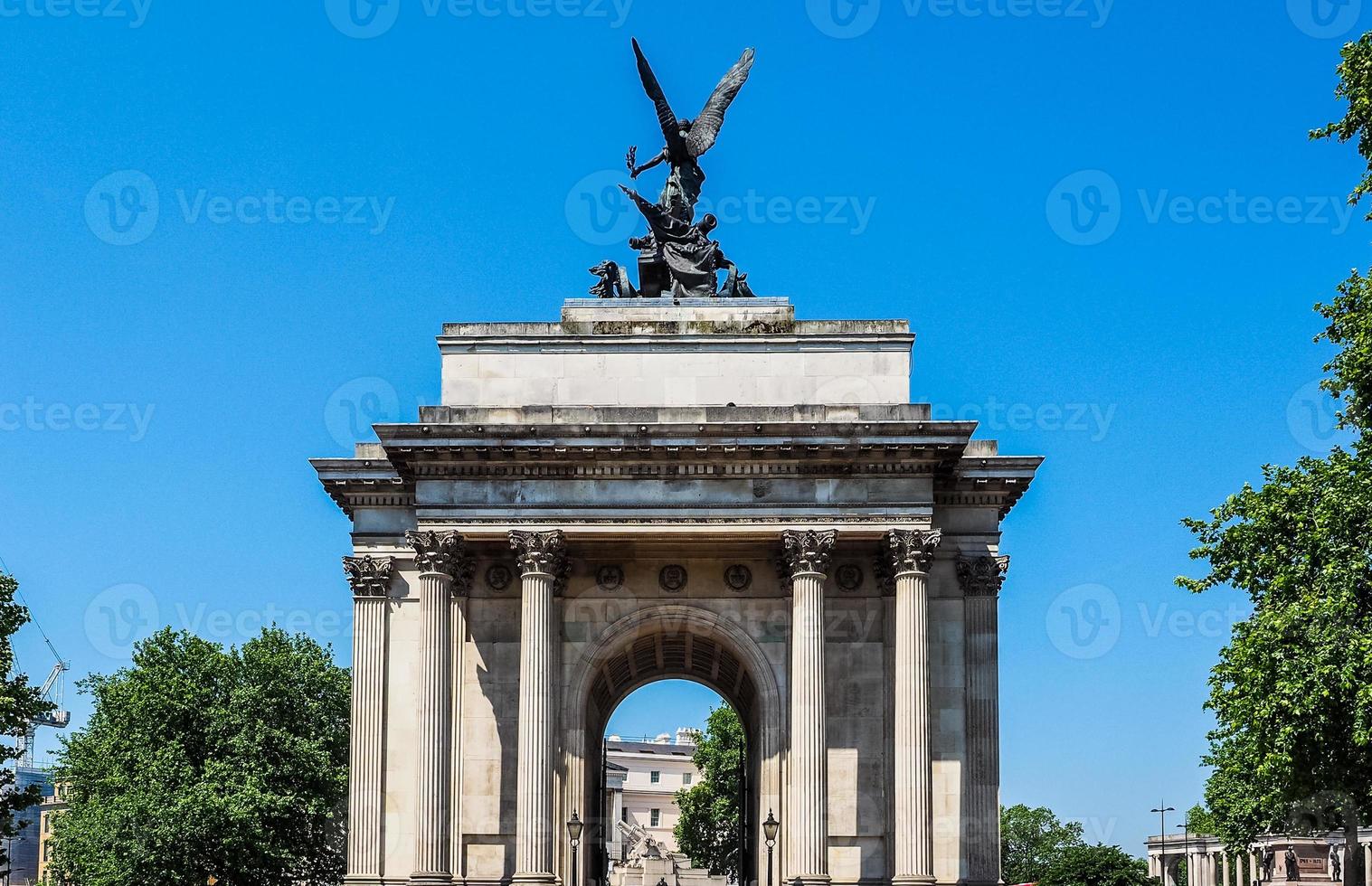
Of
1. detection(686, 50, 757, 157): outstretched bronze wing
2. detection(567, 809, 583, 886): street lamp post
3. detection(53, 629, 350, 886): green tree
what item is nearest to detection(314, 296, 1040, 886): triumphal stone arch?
detection(567, 809, 583, 886): street lamp post

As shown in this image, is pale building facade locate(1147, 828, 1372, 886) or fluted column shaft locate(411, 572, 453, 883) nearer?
fluted column shaft locate(411, 572, 453, 883)

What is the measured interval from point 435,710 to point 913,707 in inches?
501

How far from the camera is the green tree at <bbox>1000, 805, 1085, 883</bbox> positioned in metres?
167

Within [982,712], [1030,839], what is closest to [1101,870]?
[982,712]

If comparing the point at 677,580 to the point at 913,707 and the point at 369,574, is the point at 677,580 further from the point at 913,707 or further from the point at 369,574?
the point at 369,574

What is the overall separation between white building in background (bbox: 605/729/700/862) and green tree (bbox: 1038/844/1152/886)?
73735 millimetres

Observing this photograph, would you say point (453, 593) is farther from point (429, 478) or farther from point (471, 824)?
point (471, 824)

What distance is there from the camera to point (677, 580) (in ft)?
167

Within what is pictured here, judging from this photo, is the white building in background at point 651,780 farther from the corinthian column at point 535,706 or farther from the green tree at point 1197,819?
the corinthian column at point 535,706

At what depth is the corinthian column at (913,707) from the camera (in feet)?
153

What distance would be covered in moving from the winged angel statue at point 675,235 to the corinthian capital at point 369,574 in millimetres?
10422

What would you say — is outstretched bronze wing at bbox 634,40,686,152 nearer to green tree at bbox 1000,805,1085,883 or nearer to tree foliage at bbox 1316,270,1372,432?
tree foliage at bbox 1316,270,1372,432

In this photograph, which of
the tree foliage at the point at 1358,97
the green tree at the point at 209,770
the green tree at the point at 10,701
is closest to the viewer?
the tree foliage at the point at 1358,97

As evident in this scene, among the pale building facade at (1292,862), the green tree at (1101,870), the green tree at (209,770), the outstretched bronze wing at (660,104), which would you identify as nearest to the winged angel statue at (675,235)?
the outstretched bronze wing at (660,104)
